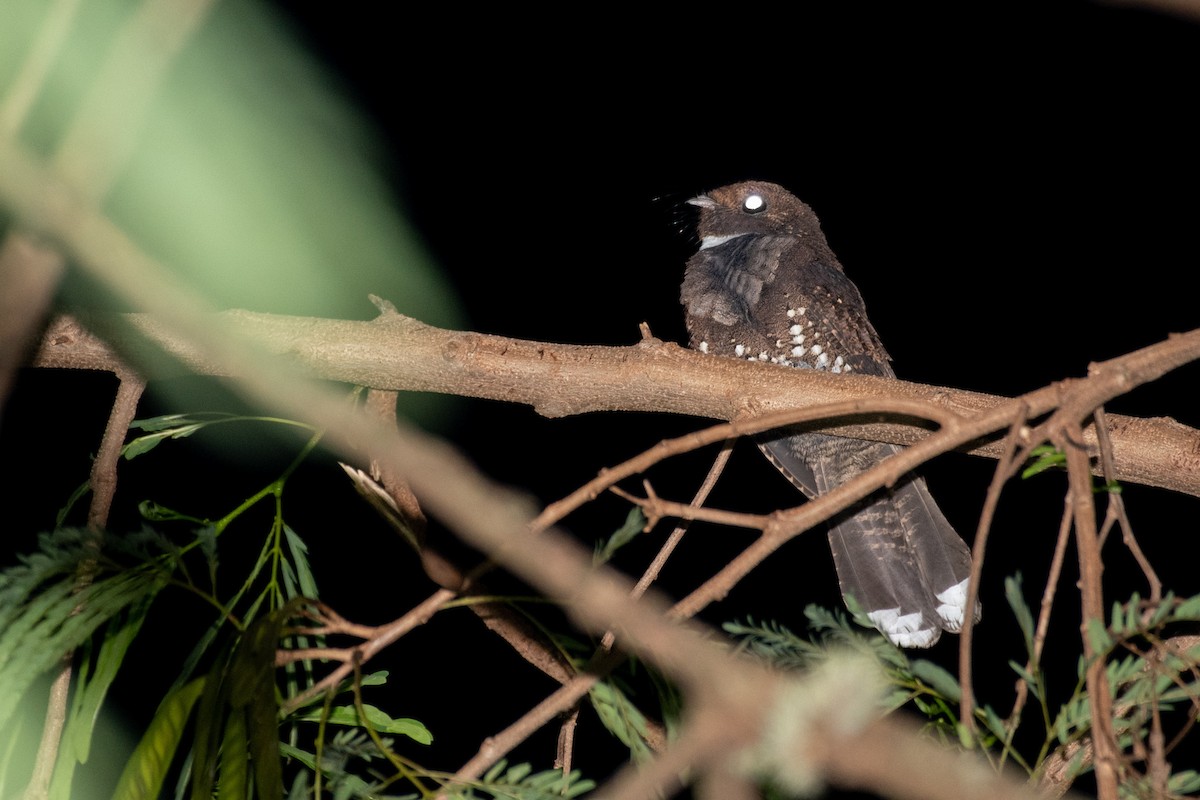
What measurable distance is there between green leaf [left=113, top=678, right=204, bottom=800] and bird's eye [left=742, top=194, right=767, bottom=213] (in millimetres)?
2913

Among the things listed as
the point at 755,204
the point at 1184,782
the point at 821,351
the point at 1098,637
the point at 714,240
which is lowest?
the point at 1184,782

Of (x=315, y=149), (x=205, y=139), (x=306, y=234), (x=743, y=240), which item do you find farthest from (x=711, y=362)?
(x=315, y=149)

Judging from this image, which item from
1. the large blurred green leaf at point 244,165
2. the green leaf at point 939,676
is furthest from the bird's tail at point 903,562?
the large blurred green leaf at point 244,165

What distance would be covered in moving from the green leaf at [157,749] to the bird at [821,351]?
1553 mm

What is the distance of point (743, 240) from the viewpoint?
3.52 m

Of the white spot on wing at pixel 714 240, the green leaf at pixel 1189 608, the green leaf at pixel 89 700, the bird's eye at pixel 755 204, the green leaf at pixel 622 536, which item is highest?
the bird's eye at pixel 755 204

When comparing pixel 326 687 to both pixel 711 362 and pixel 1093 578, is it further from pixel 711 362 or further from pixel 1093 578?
pixel 711 362

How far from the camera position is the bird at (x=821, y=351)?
268cm

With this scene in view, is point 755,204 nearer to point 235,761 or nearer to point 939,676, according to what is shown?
point 939,676

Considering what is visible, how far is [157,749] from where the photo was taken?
119cm

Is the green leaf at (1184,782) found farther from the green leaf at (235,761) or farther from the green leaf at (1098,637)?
the green leaf at (235,761)

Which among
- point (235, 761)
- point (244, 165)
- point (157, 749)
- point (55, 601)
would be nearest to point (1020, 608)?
point (235, 761)

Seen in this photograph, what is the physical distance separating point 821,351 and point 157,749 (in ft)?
7.46

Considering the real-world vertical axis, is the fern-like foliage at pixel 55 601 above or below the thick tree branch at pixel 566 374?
below
